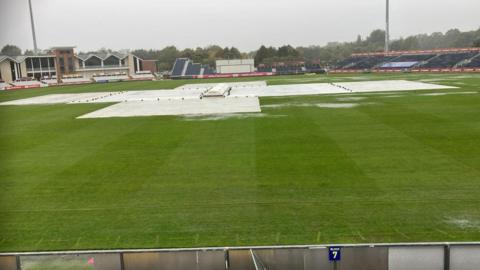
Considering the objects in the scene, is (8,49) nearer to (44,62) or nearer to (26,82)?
(26,82)

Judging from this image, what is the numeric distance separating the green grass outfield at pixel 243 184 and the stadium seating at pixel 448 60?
2929 inches

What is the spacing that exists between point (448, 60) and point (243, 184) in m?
93.5

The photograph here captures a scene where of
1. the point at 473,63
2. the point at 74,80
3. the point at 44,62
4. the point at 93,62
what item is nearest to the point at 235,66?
the point at 93,62

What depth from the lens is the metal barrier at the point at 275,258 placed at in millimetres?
7863

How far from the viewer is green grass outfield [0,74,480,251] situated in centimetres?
1102

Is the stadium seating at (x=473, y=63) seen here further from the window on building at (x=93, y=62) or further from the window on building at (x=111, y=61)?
the window on building at (x=93, y=62)

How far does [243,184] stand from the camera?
14992 millimetres

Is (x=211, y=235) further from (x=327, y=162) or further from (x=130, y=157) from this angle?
(x=130, y=157)

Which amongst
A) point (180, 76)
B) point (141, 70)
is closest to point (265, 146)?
point (180, 76)

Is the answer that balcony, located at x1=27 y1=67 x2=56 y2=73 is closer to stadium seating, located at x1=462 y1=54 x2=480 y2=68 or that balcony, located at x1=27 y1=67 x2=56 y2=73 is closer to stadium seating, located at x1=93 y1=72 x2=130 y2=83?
stadium seating, located at x1=93 y1=72 x2=130 y2=83

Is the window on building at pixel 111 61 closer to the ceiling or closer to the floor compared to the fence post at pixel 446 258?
closer to the ceiling

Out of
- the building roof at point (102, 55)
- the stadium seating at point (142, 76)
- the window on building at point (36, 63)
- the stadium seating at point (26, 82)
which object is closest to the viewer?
A: the stadium seating at point (26, 82)

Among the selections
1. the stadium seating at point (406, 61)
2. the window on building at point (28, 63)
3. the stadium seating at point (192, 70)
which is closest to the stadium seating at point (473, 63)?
the stadium seating at point (406, 61)

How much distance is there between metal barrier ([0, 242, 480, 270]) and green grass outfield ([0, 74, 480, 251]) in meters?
1.41
